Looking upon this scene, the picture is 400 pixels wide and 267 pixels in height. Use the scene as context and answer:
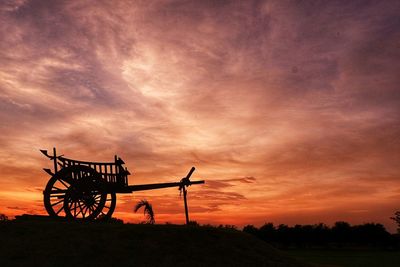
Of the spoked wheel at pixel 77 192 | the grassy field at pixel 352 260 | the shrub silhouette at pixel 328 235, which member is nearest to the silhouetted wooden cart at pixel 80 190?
the spoked wheel at pixel 77 192

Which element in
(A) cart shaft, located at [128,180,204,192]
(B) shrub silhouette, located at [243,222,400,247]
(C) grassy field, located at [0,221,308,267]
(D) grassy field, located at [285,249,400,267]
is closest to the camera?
(C) grassy field, located at [0,221,308,267]

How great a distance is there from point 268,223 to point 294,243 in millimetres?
6786

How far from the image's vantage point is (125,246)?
16953 mm

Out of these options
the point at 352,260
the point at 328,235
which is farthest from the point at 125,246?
the point at 328,235

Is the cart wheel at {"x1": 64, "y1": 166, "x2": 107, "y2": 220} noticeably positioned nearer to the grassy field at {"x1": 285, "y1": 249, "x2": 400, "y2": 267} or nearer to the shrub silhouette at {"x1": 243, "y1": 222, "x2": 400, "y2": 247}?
the grassy field at {"x1": 285, "y1": 249, "x2": 400, "y2": 267}

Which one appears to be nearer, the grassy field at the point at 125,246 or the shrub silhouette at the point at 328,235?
the grassy field at the point at 125,246

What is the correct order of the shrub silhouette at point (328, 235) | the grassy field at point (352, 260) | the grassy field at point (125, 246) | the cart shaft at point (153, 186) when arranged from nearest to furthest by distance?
the grassy field at point (125, 246), the cart shaft at point (153, 186), the grassy field at point (352, 260), the shrub silhouette at point (328, 235)

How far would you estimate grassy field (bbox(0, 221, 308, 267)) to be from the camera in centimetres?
1587

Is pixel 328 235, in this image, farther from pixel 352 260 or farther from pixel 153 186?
pixel 153 186

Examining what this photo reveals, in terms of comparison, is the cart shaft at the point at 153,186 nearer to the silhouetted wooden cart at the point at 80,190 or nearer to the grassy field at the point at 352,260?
the silhouetted wooden cart at the point at 80,190

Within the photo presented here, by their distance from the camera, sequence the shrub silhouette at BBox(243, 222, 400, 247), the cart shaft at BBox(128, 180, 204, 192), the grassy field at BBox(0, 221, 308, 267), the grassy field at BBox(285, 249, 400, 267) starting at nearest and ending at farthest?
the grassy field at BBox(0, 221, 308, 267) < the cart shaft at BBox(128, 180, 204, 192) < the grassy field at BBox(285, 249, 400, 267) < the shrub silhouette at BBox(243, 222, 400, 247)

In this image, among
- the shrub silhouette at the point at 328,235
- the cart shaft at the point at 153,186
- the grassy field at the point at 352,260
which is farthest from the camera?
the shrub silhouette at the point at 328,235

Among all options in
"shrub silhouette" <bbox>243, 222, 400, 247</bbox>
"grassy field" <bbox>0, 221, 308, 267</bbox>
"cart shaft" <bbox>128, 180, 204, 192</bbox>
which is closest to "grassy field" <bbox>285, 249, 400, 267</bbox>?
"cart shaft" <bbox>128, 180, 204, 192</bbox>

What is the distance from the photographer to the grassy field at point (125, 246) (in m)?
15.9
